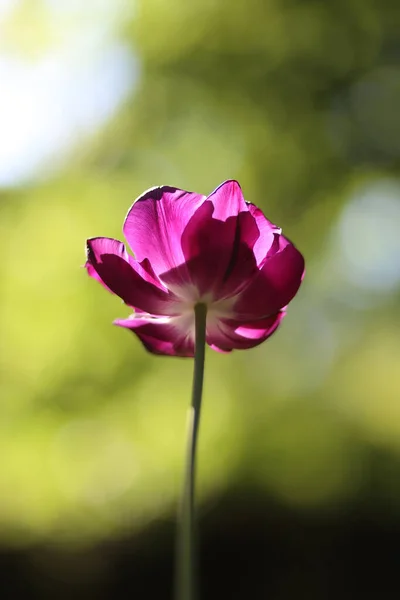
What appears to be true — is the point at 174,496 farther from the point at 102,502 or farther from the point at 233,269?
the point at 233,269

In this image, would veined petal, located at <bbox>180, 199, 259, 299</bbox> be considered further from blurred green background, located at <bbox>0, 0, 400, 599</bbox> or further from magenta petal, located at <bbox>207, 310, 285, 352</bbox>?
blurred green background, located at <bbox>0, 0, 400, 599</bbox>

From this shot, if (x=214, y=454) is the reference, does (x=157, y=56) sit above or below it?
above

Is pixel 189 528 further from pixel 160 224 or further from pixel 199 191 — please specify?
pixel 199 191

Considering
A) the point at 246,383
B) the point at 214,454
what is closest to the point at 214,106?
the point at 246,383

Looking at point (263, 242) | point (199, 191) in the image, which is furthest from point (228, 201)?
point (199, 191)

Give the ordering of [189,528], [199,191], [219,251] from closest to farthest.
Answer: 1. [189,528]
2. [219,251]
3. [199,191]

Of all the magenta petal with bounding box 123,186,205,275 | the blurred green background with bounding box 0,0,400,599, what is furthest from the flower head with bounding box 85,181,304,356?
the blurred green background with bounding box 0,0,400,599
